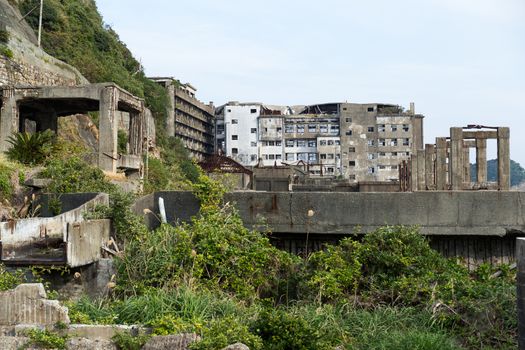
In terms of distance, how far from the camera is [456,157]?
1847 cm

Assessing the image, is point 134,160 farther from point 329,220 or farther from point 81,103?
point 329,220

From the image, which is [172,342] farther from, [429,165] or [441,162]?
[429,165]

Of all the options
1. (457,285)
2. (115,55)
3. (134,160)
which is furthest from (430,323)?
(115,55)

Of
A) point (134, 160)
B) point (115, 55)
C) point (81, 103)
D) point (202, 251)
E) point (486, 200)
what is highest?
point (115, 55)

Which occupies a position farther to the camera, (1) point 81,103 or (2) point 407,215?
(1) point 81,103

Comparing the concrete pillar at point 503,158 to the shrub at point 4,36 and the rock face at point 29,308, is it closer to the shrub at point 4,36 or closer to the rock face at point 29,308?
the rock face at point 29,308

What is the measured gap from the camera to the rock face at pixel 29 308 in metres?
6.25

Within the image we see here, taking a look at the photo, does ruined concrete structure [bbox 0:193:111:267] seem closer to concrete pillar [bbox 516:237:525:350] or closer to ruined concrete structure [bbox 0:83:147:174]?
concrete pillar [bbox 516:237:525:350]

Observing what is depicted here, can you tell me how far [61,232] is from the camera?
8586 mm

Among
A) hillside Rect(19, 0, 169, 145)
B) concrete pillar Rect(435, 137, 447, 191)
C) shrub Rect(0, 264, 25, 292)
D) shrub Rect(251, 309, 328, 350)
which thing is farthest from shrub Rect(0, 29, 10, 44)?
shrub Rect(251, 309, 328, 350)

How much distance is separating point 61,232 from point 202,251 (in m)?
2.40

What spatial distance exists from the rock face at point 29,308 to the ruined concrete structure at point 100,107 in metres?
10.1

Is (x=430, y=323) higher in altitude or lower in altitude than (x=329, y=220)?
lower

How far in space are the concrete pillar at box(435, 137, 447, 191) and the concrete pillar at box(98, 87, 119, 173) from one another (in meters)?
11.4
